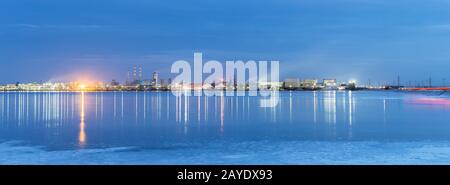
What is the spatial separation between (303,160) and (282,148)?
1.94 meters

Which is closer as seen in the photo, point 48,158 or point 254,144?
point 48,158

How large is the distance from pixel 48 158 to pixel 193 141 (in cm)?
392

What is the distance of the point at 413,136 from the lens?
14.5m

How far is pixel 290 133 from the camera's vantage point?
15266 mm

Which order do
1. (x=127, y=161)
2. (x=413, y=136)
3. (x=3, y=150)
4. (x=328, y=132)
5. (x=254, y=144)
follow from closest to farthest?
(x=127, y=161), (x=3, y=150), (x=254, y=144), (x=413, y=136), (x=328, y=132)

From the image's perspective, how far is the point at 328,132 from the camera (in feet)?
51.2

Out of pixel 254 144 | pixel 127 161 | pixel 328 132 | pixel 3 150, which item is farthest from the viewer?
pixel 328 132
